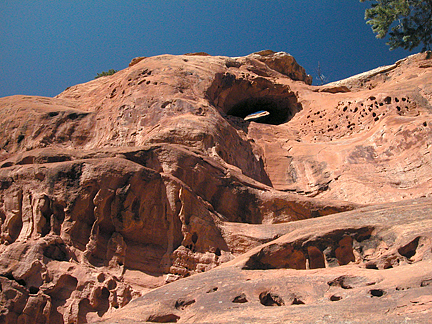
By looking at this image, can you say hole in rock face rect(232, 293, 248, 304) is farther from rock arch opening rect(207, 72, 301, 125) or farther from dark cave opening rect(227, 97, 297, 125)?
dark cave opening rect(227, 97, 297, 125)

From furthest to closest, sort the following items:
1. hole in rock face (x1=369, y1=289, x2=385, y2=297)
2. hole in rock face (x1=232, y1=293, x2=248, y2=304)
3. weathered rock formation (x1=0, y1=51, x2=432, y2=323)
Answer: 1. weathered rock formation (x1=0, y1=51, x2=432, y2=323)
2. hole in rock face (x1=232, y1=293, x2=248, y2=304)
3. hole in rock face (x1=369, y1=289, x2=385, y2=297)

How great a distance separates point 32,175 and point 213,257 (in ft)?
17.5

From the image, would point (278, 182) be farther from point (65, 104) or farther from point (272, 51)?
point (272, 51)

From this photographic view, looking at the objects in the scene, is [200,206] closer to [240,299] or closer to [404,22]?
[240,299]

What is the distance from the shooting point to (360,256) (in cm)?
942

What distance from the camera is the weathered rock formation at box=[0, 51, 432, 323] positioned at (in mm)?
8125

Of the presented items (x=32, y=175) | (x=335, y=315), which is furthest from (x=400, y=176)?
(x=32, y=175)

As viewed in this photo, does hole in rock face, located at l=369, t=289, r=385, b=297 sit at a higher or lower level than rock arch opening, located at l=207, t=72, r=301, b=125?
lower

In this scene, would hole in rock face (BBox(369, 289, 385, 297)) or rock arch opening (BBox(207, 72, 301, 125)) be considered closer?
hole in rock face (BBox(369, 289, 385, 297))

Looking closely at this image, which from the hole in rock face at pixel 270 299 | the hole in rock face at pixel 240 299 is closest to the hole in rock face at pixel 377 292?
the hole in rock face at pixel 270 299

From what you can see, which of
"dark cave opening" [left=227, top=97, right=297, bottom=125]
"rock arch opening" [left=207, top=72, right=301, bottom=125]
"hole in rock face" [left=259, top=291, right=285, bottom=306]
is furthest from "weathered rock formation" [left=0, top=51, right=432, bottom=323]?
"dark cave opening" [left=227, top=97, right=297, bottom=125]

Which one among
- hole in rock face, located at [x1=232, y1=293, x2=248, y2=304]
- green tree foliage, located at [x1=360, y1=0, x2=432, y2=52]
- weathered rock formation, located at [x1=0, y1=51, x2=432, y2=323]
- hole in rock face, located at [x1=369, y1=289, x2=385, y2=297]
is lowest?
hole in rock face, located at [x1=369, y1=289, x2=385, y2=297]

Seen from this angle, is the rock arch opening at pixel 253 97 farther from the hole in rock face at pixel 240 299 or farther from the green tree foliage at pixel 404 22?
the hole in rock face at pixel 240 299

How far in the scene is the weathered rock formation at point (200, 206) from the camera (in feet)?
26.7
